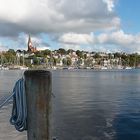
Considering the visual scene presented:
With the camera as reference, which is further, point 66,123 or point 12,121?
point 66,123

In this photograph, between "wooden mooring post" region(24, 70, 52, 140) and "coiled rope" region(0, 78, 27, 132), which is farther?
"coiled rope" region(0, 78, 27, 132)

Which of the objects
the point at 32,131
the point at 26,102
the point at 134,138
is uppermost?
the point at 26,102

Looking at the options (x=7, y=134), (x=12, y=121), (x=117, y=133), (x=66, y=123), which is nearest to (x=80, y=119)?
(x=66, y=123)

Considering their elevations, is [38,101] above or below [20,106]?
above

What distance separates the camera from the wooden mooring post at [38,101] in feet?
23.0

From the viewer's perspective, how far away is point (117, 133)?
23.3 m

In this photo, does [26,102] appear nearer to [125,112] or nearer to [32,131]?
[32,131]

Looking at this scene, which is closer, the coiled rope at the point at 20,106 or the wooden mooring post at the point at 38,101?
the wooden mooring post at the point at 38,101

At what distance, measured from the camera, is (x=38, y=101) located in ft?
23.1

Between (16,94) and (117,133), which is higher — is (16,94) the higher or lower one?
the higher one

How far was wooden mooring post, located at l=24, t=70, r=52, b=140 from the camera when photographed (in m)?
7.00

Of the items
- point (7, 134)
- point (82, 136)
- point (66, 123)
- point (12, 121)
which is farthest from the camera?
point (66, 123)

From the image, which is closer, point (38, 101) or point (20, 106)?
point (38, 101)

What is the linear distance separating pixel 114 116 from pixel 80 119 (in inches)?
156
